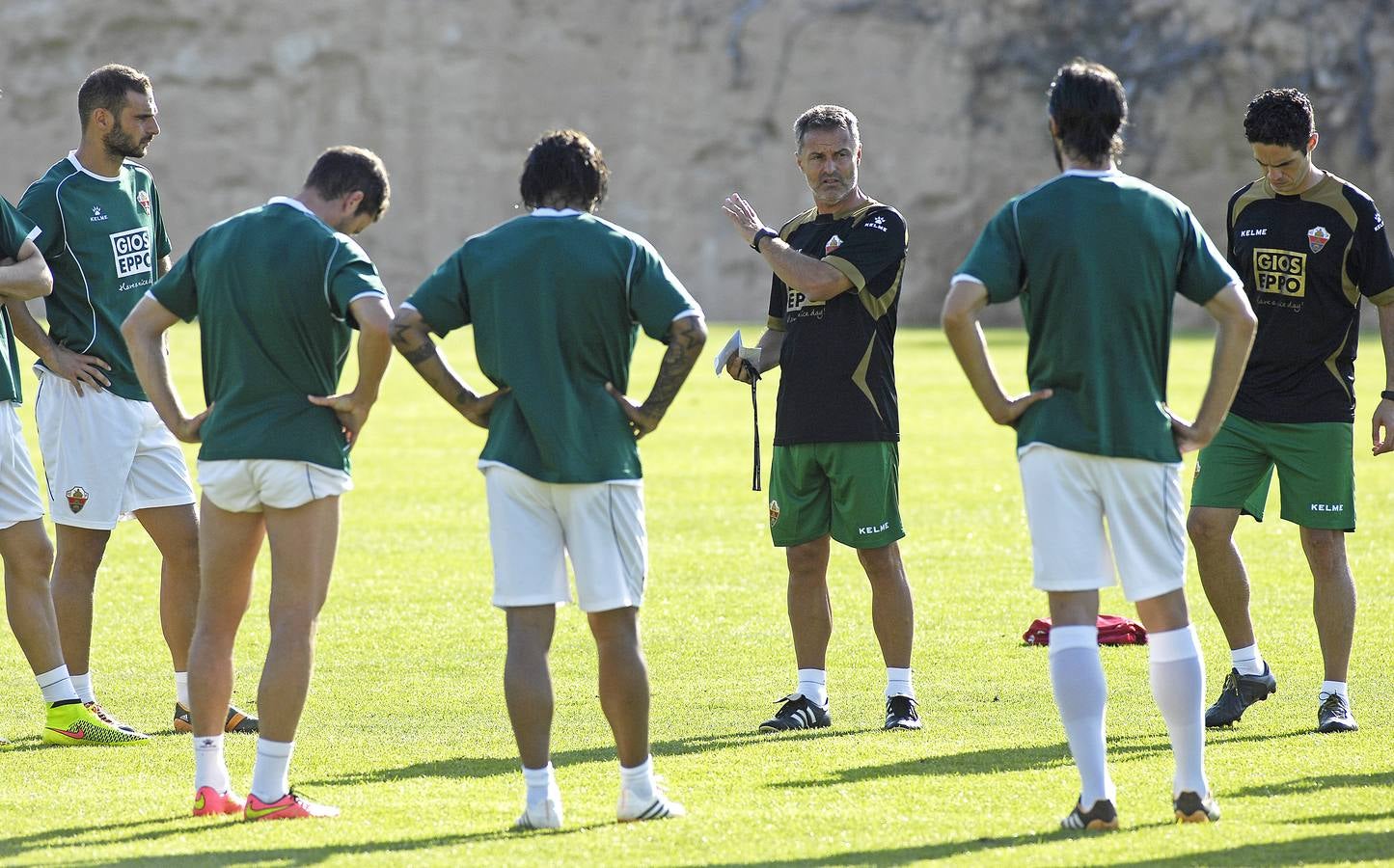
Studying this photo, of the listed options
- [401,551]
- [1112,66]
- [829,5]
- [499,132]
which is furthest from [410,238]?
[401,551]

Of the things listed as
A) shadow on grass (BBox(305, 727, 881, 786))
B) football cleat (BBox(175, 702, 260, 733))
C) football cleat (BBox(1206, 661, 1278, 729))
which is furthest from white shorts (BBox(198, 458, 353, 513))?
football cleat (BBox(1206, 661, 1278, 729))

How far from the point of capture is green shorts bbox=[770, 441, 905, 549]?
6.68 meters

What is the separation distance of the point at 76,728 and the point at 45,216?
6.29 ft

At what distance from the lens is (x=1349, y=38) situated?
1542 inches

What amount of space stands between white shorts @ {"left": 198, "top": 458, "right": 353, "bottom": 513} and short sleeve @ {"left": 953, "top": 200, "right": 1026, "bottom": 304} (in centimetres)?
194

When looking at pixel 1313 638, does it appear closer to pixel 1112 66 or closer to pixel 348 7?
pixel 1112 66

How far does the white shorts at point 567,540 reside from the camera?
493 cm

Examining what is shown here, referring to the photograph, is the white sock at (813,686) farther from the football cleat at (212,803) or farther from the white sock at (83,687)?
the white sock at (83,687)

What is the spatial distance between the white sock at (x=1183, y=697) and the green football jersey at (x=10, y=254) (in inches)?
165

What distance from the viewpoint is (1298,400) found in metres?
6.64

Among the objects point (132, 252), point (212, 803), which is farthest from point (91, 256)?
point (212, 803)

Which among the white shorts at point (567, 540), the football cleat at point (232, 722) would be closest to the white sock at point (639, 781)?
the white shorts at point (567, 540)

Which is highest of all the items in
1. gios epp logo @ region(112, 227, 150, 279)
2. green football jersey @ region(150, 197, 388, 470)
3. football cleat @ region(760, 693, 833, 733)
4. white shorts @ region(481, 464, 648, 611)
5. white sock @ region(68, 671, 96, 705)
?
gios epp logo @ region(112, 227, 150, 279)

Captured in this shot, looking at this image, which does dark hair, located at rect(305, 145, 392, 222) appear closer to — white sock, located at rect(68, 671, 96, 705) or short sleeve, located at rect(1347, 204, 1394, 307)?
white sock, located at rect(68, 671, 96, 705)
